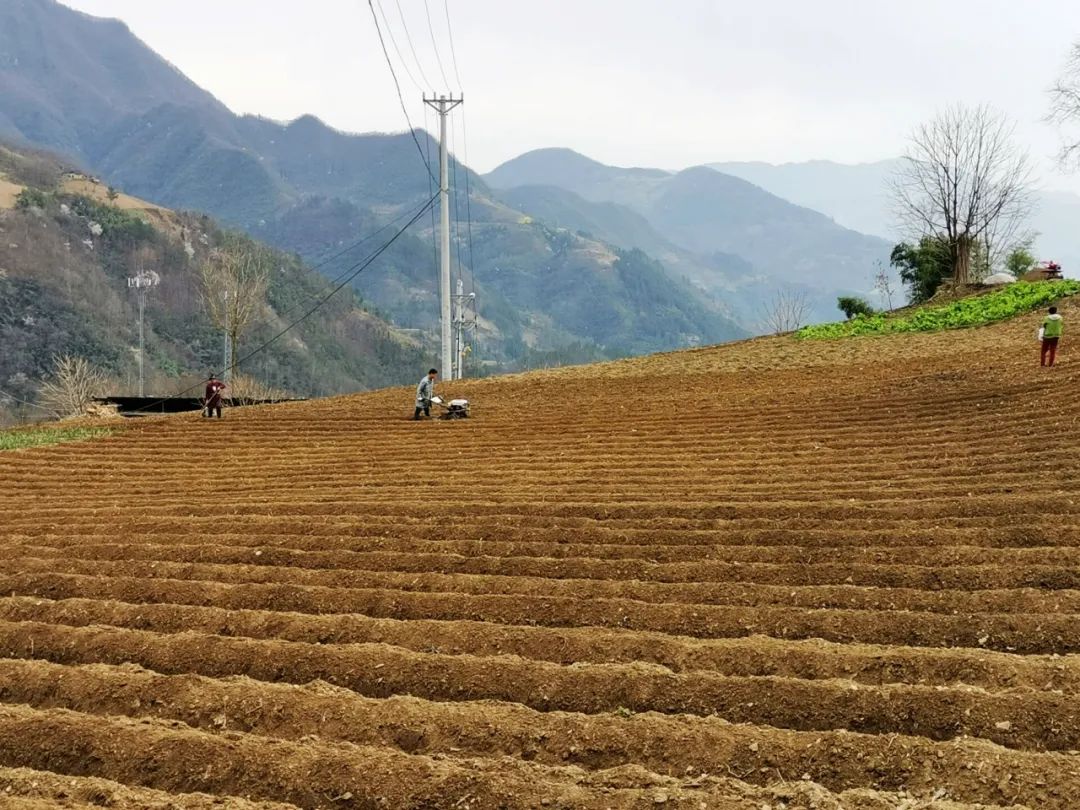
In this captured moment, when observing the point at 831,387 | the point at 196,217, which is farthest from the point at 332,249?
the point at 831,387

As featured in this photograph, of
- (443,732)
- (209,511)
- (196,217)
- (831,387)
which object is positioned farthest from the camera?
(196,217)

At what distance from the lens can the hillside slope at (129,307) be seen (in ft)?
219

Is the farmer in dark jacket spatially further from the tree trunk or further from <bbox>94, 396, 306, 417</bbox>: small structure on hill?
the tree trunk

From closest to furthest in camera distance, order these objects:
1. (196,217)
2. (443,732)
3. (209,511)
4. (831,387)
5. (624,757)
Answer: (624,757) < (443,732) < (209,511) < (831,387) < (196,217)

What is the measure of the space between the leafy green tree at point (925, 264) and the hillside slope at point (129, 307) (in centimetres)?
5294

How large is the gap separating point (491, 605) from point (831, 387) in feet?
43.6

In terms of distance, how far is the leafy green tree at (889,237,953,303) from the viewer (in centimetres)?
4131

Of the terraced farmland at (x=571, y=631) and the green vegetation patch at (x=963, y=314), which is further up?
the green vegetation patch at (x=963, y=314)

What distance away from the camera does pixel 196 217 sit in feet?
328

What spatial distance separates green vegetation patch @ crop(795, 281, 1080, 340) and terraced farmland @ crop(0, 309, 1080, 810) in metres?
16.0

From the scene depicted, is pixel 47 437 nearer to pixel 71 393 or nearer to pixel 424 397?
pixel 424 397

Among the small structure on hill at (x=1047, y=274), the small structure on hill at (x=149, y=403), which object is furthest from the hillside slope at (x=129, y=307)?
the small structure on hill at (x=1047, y=274)

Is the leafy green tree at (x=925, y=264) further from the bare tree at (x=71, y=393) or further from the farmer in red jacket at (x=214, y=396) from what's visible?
the bare tree at (x=71, y=393)

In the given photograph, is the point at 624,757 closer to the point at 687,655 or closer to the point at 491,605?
the point at 687,655
